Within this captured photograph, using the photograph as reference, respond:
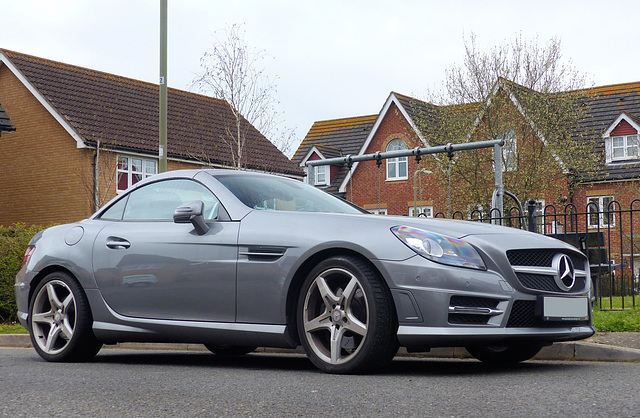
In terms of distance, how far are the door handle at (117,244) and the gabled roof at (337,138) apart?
3827 centimetres

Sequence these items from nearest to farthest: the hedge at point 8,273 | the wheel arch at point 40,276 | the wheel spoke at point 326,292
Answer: the wheel spoke at point 326,292 < the wheel arch at point 40,276 < the hedge at point 8,273

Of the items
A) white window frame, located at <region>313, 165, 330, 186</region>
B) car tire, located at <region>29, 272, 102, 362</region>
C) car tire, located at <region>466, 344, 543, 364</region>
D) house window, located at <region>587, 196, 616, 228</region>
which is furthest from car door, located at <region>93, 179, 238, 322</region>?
white window frame, located at <region>313, 165, 330, 186</region>

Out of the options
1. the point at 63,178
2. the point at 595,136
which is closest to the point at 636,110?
the point at 595,136

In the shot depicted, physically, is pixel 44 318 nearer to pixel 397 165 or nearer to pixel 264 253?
pixel 264 253

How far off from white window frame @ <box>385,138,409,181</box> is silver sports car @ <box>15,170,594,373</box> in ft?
120

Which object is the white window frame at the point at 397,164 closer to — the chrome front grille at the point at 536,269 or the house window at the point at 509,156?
the house window at the point at 509,156

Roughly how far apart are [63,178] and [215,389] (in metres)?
30.0

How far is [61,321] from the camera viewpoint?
7.17m

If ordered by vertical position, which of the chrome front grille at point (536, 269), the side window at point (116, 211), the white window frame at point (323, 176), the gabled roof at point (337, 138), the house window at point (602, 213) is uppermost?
the gabled roof at point (337, 138)

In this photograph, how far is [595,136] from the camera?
3816 centimetres

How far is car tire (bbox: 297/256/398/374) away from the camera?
5.46 meters

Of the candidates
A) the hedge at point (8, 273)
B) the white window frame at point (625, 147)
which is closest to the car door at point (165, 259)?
the hedge at point (8, 273)

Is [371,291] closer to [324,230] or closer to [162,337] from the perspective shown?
[324,230]

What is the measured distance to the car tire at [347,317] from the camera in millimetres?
5457
